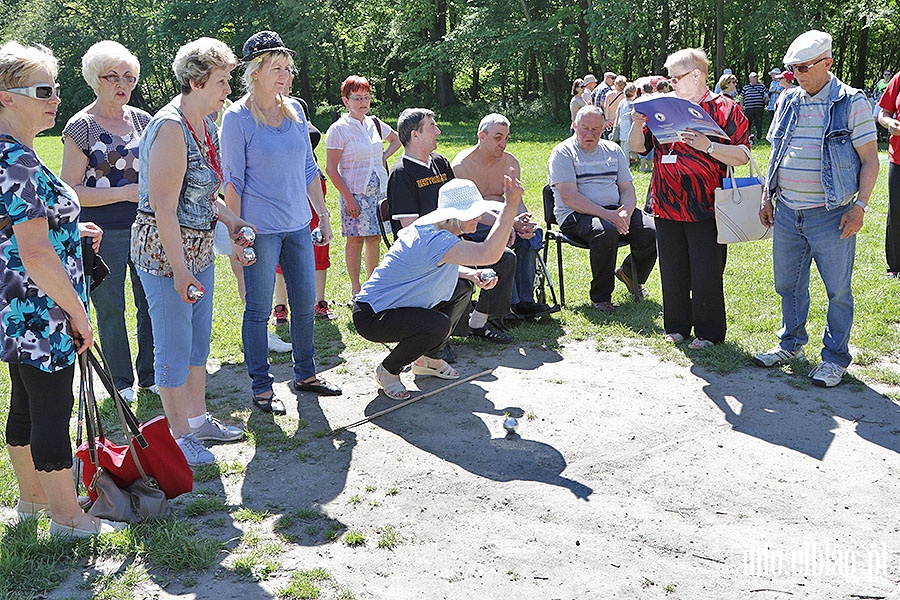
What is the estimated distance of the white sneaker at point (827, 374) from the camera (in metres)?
5.29

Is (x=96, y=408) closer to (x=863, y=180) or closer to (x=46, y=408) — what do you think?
(x=46, y=408)

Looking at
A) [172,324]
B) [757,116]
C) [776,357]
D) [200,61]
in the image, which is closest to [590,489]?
[172,324]

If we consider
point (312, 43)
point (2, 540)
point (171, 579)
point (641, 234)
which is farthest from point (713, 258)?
point (312, 43)

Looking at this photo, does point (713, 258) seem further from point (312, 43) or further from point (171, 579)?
point (312, 43)

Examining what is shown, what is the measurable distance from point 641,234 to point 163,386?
4.31 metres

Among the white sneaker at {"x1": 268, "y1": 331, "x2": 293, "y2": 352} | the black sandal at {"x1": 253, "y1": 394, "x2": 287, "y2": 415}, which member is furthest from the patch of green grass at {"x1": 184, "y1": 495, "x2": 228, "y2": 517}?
the white sneaker at {"x1": 268, "y1": 331, "x2": 293, "y2": 352}

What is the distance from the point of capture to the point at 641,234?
734 centimetres

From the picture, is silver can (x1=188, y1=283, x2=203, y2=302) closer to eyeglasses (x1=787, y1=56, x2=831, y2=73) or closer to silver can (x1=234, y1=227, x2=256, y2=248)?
silver can (x1=234, y1=227, x2=256, y2=248)

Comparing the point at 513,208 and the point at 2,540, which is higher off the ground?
the point at 513,208

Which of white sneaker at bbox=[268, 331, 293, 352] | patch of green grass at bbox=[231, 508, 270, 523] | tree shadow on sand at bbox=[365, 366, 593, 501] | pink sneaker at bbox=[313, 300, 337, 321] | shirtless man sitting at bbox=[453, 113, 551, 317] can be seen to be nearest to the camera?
patch of green grass at bbox=[231, 508, 270, 523]

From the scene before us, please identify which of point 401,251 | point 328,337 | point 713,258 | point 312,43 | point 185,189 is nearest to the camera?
point 185,189

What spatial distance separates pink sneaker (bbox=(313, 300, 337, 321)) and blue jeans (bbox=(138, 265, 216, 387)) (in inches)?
109

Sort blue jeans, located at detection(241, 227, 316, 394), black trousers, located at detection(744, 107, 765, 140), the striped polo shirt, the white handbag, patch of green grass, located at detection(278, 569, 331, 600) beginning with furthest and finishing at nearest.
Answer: black trousers, located at detection(744, 107, 765, 140), the white handbag, the striped polo shirt, blue jeans, located at detection(241, 227, 316, 394), patch of green grass, located at detection(278, 569, 331, 600)

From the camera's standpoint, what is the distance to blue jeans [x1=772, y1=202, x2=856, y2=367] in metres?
5.25
